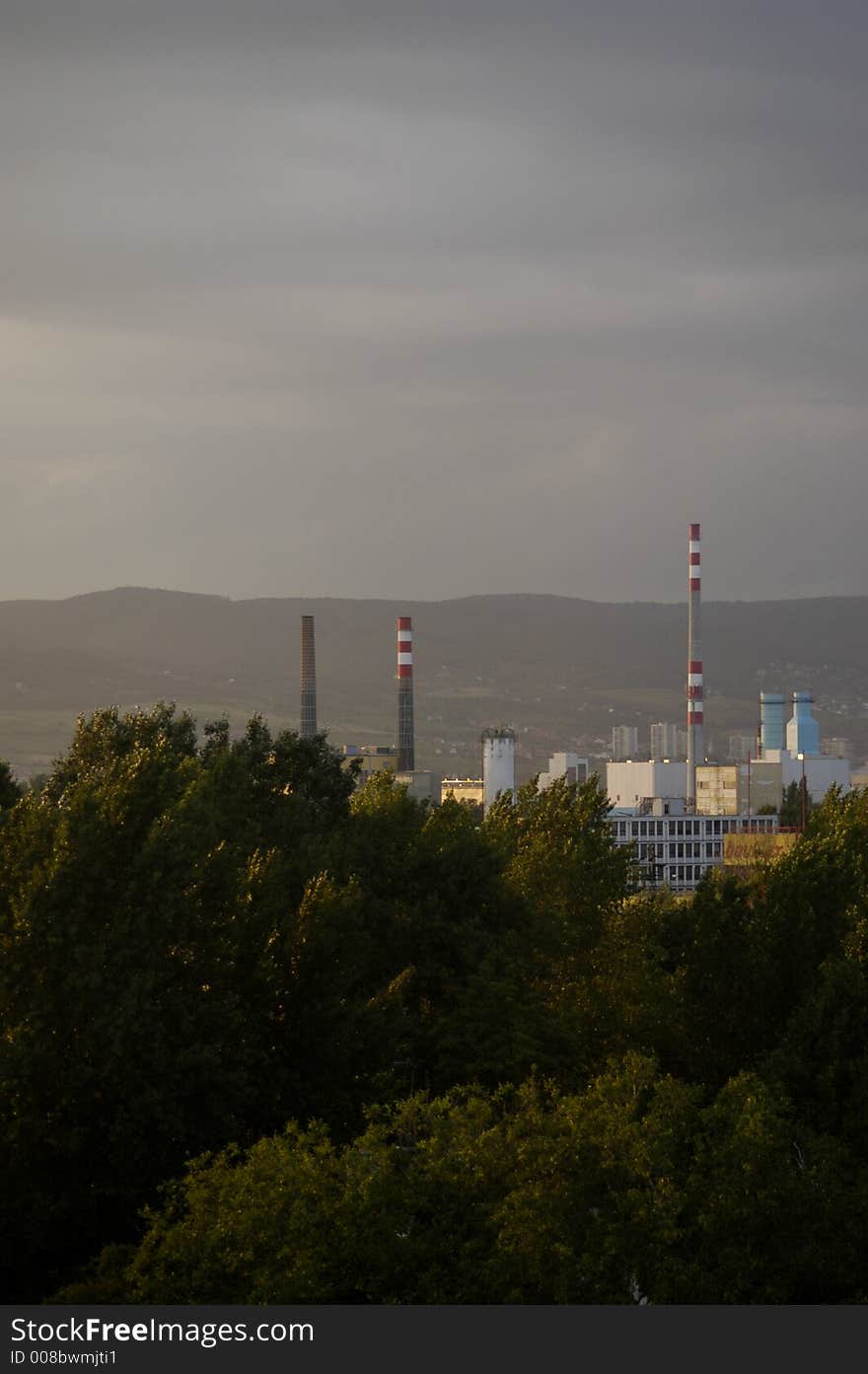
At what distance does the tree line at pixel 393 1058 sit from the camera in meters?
32.1

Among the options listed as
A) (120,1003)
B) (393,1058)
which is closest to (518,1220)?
(120,1003)

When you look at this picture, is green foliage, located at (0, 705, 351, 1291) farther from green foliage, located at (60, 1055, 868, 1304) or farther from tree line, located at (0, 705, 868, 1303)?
green foliage, located at (60, 1055, 868, 1304)

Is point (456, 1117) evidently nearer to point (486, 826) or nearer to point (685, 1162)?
point (685, 1162)

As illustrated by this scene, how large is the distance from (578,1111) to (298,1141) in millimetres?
4863

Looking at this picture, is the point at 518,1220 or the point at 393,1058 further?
the point at 393,1058

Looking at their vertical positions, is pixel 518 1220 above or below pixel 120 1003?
below

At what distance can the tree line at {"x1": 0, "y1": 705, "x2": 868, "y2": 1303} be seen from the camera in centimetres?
3209

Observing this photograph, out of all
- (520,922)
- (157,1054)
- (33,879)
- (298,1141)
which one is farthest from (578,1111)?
(520,922)

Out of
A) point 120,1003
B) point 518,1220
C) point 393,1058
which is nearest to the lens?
point 518,1220

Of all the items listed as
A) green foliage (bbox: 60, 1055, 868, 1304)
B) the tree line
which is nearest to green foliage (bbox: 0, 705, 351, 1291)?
the tree line

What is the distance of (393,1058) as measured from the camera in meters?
46.0

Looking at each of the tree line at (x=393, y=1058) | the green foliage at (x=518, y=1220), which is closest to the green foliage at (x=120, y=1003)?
the tree line at (x=393, y=1058)

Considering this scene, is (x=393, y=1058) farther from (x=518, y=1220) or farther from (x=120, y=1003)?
(x=518, y=1220)

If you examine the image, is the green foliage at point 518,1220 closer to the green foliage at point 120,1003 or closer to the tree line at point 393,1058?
the tree line at point 393,1058
